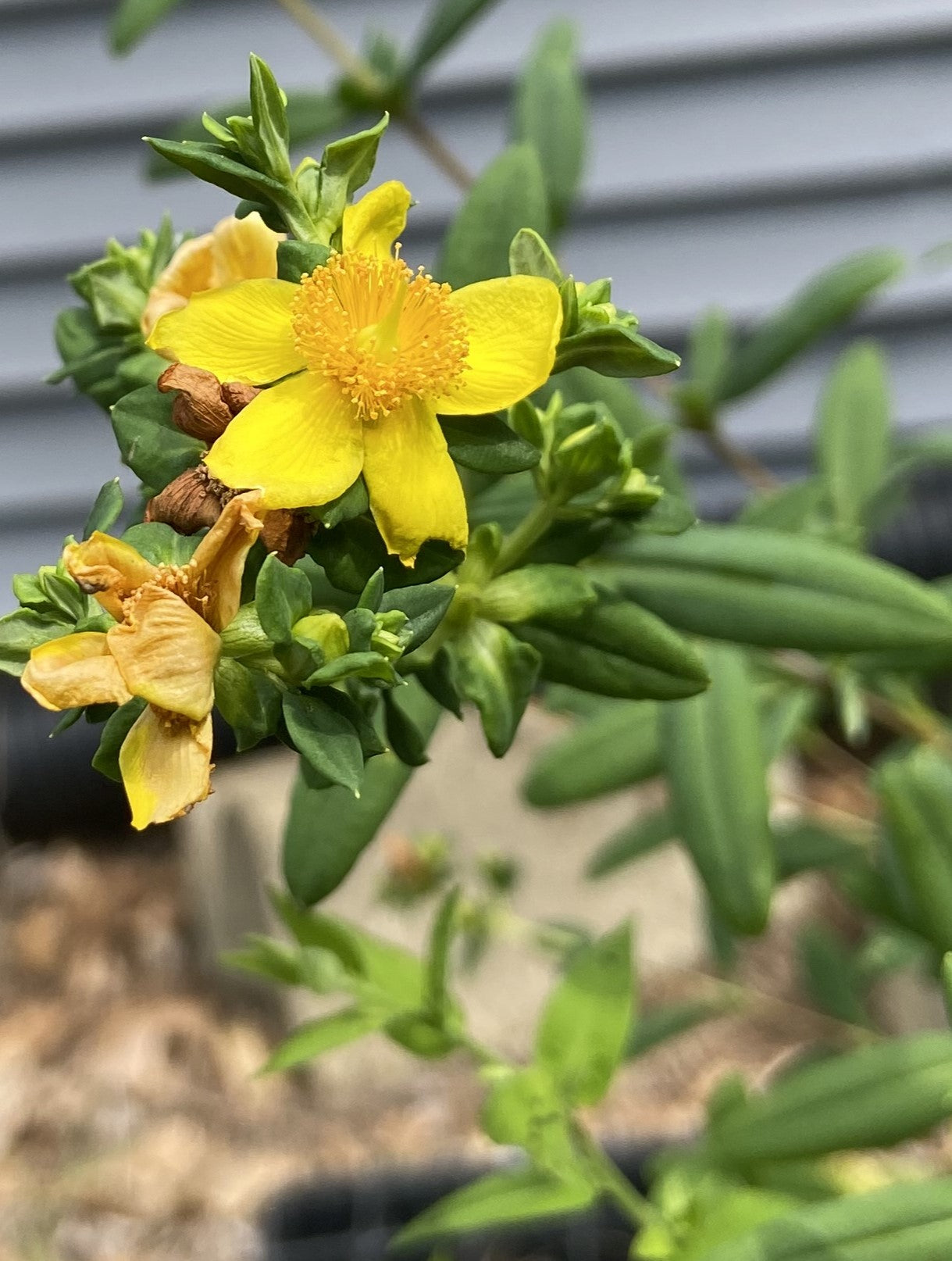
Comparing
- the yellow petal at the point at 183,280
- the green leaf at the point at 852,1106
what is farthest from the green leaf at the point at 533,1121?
the yellow petal at the point at 183,280

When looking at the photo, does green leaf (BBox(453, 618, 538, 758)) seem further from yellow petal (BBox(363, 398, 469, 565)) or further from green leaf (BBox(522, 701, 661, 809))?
green leaf (BBox(522, 701, 661, 809))

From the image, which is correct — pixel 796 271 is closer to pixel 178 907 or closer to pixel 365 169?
pixel 178 907

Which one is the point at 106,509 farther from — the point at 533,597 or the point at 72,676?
the point at 533,597

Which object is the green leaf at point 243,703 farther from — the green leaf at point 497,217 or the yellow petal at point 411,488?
the green leaf at point 497,217

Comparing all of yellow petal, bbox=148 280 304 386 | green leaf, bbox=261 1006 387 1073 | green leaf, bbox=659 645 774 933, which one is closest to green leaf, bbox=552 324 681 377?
yellow petal, bbox=148 280 304 386

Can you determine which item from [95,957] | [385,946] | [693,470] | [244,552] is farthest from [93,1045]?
[244,552]

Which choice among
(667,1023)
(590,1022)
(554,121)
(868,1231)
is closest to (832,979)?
(667,1023)
